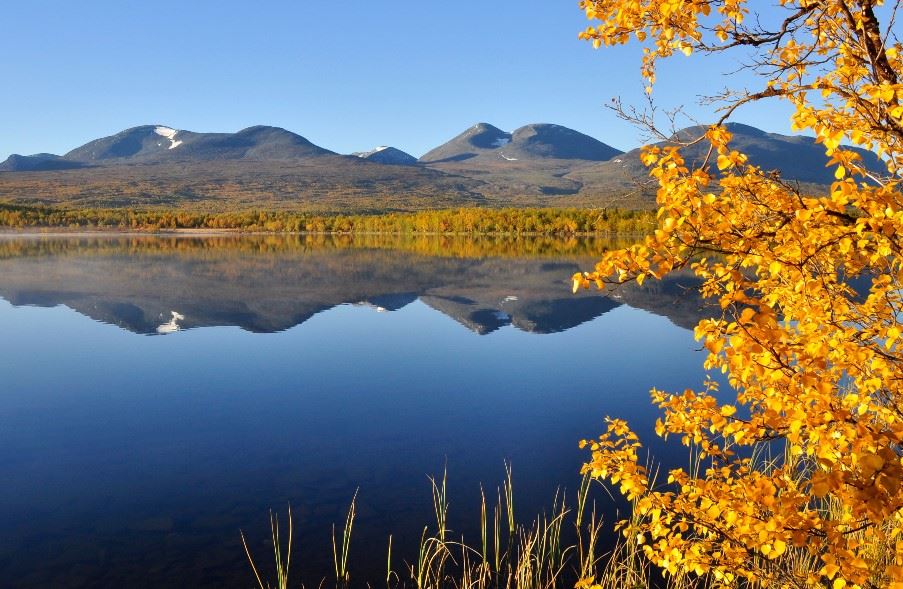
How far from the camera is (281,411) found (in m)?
11.1

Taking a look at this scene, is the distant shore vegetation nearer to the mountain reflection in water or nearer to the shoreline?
the shoreline

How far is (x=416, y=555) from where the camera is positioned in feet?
20.7

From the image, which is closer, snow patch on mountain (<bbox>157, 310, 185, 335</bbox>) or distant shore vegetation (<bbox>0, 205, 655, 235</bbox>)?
snow patch on mountain (<bbox>157, 310, 185, 335</bbox>)

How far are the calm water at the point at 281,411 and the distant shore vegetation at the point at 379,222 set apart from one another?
48.6 meters

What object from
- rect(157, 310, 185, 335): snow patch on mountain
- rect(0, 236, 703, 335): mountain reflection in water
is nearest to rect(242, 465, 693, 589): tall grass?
rect(0, 236, 703, 335): mountain reflection in water

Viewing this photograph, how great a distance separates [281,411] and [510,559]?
19.9 ft

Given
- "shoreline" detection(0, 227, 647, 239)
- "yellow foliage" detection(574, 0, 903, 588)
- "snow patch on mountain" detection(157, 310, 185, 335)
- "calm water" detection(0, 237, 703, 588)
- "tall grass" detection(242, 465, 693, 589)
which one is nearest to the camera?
"yellow foliage" detection(574, 0, 903, 588)

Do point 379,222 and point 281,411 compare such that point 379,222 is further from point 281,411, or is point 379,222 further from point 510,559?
point 510,559

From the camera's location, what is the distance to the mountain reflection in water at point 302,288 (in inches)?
840

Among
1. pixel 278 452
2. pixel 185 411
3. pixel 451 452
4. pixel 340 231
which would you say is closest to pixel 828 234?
pixel 451 452

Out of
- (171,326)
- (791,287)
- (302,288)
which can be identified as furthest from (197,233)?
(791,287)

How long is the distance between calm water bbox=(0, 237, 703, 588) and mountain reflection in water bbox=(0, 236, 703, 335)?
227mm

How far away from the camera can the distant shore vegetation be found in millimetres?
74000

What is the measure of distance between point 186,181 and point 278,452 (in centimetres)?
17136
